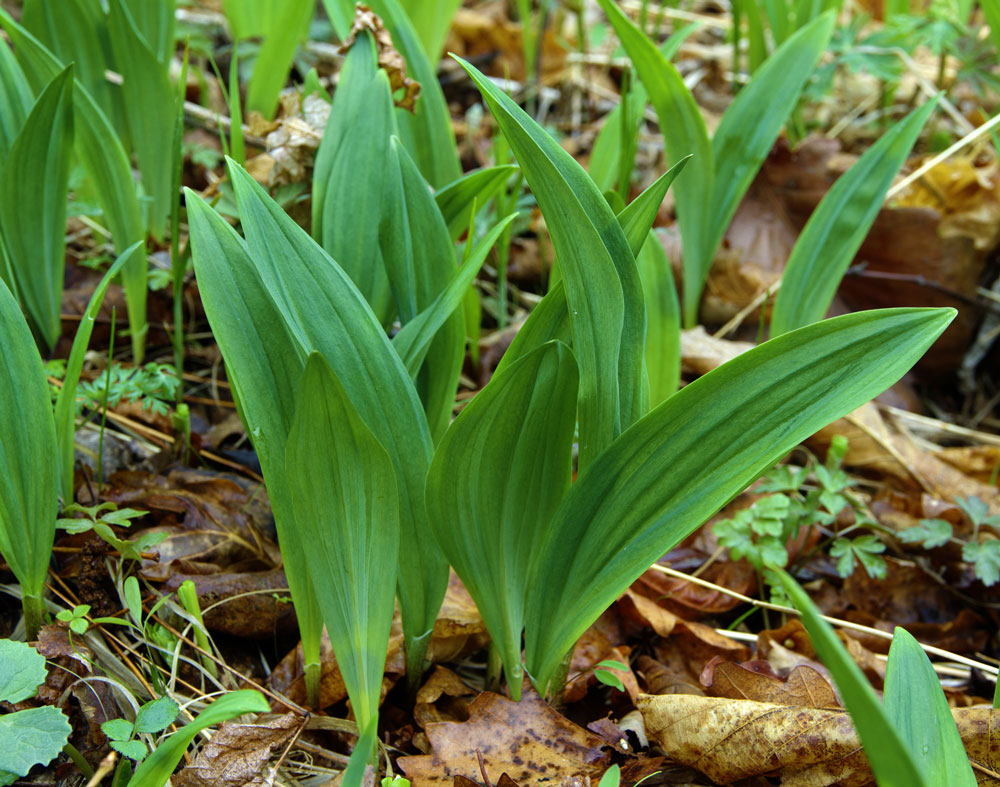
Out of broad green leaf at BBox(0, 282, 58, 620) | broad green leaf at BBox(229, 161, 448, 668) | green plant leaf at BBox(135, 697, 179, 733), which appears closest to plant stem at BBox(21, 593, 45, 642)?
broad green leaf at BBox(0, 282, 58, 620)

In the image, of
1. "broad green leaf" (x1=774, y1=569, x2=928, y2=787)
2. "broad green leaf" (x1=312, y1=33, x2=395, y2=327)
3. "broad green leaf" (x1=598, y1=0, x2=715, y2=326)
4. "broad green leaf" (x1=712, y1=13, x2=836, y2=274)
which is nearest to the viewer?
"broad green leaf" (x1=774, y1=569, x2=928, y2=787)

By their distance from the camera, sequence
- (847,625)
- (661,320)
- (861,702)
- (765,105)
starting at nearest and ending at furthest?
(861,702), (847,625), (661,320), (765,105)

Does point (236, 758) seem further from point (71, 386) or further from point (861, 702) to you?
point (861, 702)

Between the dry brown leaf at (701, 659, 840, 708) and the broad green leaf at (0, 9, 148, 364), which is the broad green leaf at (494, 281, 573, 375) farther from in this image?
the broad green leaf at (0, 9, 148, 364)

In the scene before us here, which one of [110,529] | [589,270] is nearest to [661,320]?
[589,270]

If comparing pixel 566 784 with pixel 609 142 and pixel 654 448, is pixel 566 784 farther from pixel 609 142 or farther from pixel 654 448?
pixel 609 142
